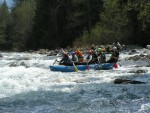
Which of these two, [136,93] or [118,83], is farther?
[118,83]

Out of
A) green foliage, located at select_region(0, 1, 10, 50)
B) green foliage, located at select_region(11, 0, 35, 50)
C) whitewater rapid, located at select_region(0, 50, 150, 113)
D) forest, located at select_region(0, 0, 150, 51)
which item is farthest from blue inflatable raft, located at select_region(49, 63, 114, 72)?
green foliage, located at select_region(0, 1, 10, 50)

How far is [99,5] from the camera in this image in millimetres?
56594

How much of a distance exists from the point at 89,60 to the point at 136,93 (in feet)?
37.2

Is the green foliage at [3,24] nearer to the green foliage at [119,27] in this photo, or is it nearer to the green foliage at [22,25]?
the green foliage at [22,25]

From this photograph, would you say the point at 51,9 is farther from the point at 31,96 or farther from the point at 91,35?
the point at 31,96

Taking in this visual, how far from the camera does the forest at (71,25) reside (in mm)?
47750

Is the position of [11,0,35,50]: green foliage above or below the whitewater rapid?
below

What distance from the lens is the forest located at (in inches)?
1880

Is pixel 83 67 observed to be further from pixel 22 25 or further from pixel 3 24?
pixel 3 24

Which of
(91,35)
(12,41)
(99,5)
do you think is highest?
(99,5)

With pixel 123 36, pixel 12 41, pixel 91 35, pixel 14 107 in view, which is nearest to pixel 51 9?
pixel 91 35

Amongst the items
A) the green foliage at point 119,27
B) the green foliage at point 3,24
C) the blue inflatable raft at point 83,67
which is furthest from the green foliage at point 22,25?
the blue inflatable raft at point 83,67

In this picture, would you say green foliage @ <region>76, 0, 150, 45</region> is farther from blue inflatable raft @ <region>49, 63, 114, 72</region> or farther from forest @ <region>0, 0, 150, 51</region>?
blue inflatable raft @ <region>49, 63, 114, 72</region>

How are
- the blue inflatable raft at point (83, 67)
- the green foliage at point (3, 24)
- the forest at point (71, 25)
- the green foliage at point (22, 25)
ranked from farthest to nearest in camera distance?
the green foliage at point (3, 24) < the green foliage at point (22, 25) < the forest at point (71, 25) < the blue inflatable raft at point (83, 67)
